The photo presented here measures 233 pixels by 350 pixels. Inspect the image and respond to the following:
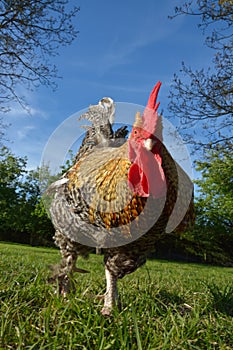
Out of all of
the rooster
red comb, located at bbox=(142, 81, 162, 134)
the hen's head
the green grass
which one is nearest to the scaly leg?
the rooster

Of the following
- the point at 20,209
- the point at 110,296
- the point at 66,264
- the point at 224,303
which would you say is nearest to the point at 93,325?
the point at 110,296

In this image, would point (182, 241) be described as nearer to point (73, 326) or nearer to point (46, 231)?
point (46, 231)

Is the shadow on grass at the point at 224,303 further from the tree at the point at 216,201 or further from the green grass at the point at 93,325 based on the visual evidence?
the tree at the point at 216,201

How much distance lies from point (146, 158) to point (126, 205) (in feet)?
1.21

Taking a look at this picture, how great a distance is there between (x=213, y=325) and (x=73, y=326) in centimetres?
105

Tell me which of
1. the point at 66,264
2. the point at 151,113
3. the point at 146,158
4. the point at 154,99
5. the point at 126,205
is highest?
the point at 154,99

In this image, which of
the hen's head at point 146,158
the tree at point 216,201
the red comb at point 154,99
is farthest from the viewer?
the tree at point 216,201

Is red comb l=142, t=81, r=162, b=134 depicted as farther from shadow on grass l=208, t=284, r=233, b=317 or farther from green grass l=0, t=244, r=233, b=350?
shadow on grass l=208, t=284, r=233, b=317

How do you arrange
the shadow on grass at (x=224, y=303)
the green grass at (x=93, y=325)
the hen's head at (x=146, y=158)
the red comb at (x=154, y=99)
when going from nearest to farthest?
1. the green grass at (x=93, y=325)
2. the hen's head at (x=146, y=158)
3. the red comb at (x=154, y=99)
4. the shadow on grass at (x=224, y=303)

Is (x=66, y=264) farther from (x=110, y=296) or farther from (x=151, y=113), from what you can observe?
(x=151, y=113)

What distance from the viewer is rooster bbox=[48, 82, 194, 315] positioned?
7.52 ft

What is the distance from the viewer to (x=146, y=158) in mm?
2303

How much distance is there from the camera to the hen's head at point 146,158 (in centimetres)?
226

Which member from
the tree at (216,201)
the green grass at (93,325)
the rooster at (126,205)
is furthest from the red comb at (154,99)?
the tree at (216,201)
